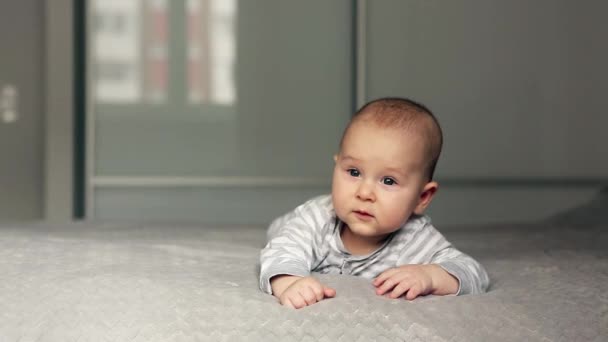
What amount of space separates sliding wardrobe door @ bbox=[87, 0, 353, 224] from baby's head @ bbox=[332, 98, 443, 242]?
5.51ft

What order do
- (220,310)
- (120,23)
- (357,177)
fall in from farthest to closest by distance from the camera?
(120,23) → (357,177) → (220,310)

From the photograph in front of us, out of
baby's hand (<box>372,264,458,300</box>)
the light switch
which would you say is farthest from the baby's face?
the light switch

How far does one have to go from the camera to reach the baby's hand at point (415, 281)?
0.99 m

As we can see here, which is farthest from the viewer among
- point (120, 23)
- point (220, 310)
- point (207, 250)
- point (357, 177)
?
point (120, 23)

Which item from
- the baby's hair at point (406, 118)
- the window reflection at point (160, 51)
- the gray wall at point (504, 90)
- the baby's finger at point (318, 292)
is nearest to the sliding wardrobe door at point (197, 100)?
the window reflection at point (160, 51)

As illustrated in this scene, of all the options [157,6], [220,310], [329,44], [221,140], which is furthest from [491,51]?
[220,310]

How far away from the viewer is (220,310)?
2.95 ft

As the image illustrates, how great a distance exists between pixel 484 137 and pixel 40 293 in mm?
2207

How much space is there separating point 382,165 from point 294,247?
19cm

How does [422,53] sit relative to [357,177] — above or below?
above

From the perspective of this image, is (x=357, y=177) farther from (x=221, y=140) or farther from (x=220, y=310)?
(x=221, y=140)

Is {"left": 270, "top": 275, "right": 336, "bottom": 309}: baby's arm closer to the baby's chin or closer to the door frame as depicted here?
the baby's chin

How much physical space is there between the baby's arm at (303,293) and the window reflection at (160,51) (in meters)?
1.89

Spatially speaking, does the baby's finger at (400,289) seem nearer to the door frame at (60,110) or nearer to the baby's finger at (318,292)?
the baby's finger at (318,292)
